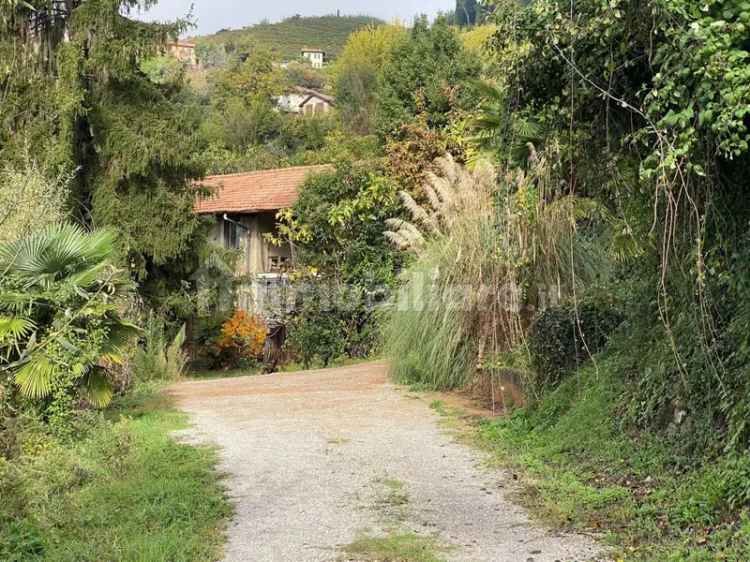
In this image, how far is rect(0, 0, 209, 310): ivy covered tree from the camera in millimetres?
17500

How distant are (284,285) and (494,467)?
1479cm

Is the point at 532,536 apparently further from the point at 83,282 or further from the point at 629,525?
the point at 83,282

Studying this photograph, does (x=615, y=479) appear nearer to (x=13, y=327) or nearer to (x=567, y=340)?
(x=567, y=340)

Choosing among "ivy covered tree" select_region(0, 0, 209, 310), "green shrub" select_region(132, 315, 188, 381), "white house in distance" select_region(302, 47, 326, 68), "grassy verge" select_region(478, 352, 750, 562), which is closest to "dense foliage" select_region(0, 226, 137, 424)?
"grassy verge" select_region(478, 352, 750, 562)

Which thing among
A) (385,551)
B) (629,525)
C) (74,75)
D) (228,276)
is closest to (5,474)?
(385,551)

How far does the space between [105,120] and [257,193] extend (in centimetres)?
932

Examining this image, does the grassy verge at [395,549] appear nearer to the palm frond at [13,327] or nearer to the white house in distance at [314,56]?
the palm frond at [13,327]

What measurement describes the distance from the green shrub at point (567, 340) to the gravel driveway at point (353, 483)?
135cm

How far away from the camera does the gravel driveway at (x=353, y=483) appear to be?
579 centimetres

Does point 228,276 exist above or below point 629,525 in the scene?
above

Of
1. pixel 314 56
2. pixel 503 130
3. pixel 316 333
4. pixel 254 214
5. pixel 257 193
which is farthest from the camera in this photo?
pixel 314 56

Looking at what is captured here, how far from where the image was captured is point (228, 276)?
72.1 ft

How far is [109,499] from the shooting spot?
6.84m

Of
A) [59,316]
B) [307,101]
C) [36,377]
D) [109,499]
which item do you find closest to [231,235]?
[59,316]
